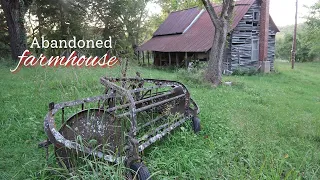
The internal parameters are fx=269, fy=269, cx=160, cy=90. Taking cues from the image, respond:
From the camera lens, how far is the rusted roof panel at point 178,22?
24820 mm

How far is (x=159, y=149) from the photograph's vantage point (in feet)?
13.8

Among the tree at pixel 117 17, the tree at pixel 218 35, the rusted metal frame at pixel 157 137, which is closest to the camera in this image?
the rusted metal frame at pixel 157 137

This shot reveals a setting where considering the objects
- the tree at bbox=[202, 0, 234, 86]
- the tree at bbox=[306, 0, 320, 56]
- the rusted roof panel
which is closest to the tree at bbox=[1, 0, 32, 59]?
the tree at bbox=[202, 0, 234, 86]

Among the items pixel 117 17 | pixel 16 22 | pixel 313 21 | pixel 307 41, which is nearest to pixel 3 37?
pixel 16 22

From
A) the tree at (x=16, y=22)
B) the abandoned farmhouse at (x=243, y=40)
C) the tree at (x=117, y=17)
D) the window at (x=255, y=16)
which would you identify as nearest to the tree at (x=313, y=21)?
the abandoned farmhouse at (x=243, y=40)

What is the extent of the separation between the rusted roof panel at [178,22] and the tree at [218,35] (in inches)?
468

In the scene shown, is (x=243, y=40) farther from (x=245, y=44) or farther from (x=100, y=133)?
(x=100, y=133)

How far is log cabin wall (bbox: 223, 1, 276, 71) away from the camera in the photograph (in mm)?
19750

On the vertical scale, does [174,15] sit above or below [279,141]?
above

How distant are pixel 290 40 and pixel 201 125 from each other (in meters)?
39.2

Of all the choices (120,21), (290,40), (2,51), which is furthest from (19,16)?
(290,40)

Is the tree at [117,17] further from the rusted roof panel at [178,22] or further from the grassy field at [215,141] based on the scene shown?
the grassy field at [215,141]

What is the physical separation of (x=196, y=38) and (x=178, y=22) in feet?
21.0

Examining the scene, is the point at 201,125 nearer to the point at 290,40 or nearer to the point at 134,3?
the point at 134,3
